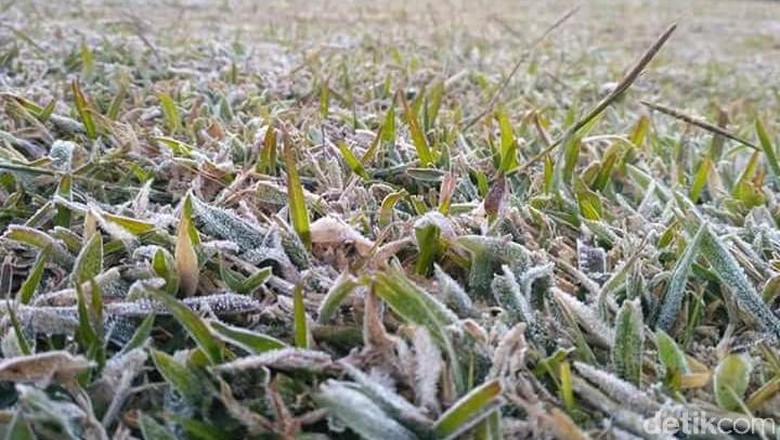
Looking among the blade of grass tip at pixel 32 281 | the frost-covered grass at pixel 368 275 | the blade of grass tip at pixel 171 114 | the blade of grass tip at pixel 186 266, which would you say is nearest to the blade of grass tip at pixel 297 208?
the frost-covered grass at pixel 368 275

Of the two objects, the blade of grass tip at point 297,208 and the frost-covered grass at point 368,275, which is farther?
the blade of grass tip at point 297,208

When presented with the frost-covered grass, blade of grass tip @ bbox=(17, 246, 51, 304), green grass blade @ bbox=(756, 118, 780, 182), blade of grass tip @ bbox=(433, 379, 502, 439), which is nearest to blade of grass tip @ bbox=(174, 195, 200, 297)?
the frost-covered grass

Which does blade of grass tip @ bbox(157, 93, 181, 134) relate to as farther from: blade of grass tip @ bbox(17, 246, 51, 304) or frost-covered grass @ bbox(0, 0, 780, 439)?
blade of grass tip @ bbox(17, 246, 51, 304)

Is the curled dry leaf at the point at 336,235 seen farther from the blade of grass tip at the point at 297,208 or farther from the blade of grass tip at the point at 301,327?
the blade of grass tip at the point at 301,327

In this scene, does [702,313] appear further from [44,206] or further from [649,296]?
Answer: [44,206]

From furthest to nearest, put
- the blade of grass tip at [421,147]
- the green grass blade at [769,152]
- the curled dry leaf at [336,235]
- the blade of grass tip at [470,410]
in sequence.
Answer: the green grass blade at [769,152] < the blade of grass tip at [421,147] < the curled dry leaf at [336,235] < the blade of grass tip at [470,410]
